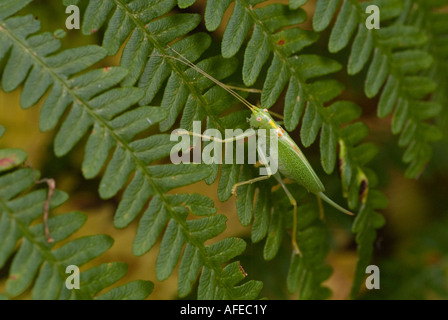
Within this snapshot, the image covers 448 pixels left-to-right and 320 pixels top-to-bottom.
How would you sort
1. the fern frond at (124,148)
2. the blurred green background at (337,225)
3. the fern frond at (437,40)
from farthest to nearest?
1. the blurred green background at (337,225)
2. the fern frond at (437,40)
3. the fern frond at (124,148)

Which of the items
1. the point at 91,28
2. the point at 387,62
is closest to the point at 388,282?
the point at 387,62

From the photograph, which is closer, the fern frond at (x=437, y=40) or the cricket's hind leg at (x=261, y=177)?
the cricket's hind leg at (x=261, y=177)

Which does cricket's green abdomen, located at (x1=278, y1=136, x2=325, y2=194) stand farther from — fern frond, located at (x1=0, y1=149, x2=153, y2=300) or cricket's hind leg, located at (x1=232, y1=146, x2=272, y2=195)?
fern frond, located at (x1=0, y1=149, x2=153, y2=300)

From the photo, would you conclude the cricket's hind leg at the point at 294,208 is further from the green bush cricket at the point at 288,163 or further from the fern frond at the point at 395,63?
the fern frond at the point at 395,63

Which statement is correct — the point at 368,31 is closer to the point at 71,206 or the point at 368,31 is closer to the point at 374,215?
the point at 374,215

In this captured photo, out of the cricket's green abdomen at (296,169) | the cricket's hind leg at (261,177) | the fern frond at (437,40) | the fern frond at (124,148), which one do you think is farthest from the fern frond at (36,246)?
the fern frond at (437,40)

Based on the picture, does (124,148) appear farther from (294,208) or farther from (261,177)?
(294,208)
